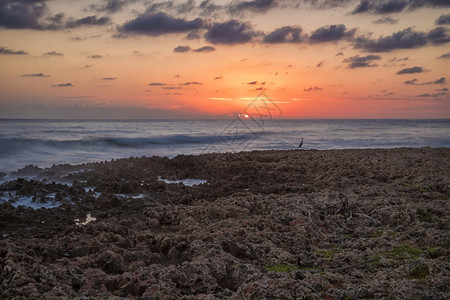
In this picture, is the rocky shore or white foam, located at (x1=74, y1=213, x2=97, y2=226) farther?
white foam, located at (x1=74, y1=213, x2=97, y2=226)

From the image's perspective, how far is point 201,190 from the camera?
8328 mm

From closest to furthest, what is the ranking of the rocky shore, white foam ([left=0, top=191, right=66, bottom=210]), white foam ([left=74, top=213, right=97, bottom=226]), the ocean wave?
the rocky shore
white foam ([left=74, top=213, right=97, bottom=226])
white foam ([left=0, top=191, right=66, bottom=210])
the ocean wave

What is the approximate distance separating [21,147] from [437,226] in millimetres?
20483

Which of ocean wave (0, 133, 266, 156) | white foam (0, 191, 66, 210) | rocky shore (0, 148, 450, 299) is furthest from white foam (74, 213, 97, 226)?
ocean wave (0, 133, 266, 156)

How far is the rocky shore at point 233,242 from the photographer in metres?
2.83

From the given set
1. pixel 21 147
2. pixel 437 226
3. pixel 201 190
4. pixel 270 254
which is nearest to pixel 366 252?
pixel 270 254

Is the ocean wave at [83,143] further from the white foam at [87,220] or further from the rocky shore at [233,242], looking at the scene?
the white foam at [87,220]

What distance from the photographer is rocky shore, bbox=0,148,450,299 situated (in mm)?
2834

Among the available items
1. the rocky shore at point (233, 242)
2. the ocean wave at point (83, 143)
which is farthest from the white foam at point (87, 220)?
the ocean wave at point (83, 143)

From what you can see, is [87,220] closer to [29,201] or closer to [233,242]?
[29,201]

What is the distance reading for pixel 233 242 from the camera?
3.78m

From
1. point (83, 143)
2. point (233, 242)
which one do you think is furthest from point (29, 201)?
point (83, 143)

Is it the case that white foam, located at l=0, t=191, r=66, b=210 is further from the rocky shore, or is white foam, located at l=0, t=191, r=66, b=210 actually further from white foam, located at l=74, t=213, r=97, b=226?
white foam, located at l=74, t=213, r=97, b=226

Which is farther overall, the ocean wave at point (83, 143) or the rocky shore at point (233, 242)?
the ocean wave at point (83, 143)
